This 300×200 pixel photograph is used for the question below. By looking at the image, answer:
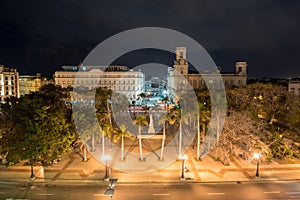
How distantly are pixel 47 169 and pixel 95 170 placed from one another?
4919 millimetres

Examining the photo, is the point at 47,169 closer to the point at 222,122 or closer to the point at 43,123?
the point at 43,123

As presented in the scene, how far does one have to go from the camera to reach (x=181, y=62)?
3642 inches

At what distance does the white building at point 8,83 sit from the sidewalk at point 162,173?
195 ft

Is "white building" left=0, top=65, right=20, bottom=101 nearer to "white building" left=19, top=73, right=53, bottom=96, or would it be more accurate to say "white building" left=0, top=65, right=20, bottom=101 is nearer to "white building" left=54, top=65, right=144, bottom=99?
"white building" left=54, top=65, right=144, bottom=99

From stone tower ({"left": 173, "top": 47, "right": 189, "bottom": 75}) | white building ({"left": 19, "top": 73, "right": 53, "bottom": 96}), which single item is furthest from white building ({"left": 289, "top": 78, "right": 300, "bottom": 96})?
white building ({"left": 19, "top": 73, "right": 53, "bottom": 96})

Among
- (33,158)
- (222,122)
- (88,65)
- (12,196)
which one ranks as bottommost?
(12,196)

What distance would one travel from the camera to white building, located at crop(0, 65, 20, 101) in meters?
73.1

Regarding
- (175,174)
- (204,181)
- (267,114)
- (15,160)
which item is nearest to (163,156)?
(175,174)

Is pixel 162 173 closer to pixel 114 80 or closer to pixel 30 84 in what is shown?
pixel 114 80

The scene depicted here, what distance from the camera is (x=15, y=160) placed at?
20078 millimetres

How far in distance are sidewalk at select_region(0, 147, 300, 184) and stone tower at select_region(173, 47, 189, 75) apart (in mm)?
70421

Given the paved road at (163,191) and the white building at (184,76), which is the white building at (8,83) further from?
the paved road at (163,191)

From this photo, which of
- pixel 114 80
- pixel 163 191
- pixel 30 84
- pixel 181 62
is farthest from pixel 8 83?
pixel 163 191

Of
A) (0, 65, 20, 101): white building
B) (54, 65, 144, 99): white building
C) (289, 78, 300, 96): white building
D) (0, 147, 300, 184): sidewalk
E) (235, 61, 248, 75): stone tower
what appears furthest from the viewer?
(235, 61, 248, 75): stone tower
